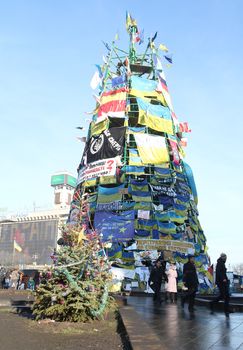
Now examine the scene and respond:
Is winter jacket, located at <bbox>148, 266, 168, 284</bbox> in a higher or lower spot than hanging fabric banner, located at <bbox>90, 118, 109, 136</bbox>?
lower

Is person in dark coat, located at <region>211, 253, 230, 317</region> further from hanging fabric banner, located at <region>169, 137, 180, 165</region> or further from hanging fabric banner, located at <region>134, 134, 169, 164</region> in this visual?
hanging fabric banner, located at <region>169, 137, 180, 165</region>

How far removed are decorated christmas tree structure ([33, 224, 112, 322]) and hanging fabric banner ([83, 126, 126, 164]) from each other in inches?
932

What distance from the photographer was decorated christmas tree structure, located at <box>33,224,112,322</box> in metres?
8.28

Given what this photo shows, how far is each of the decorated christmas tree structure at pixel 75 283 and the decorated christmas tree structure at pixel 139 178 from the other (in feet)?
57.7

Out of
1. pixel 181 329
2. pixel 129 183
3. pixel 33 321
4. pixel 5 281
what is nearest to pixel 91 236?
pixel 33 321

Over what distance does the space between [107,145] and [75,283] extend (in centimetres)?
2566

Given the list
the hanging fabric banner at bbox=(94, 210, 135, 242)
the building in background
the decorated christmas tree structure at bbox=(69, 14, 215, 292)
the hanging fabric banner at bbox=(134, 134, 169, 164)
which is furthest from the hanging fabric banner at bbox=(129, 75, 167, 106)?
the building in background

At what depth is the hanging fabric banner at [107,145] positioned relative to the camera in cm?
3297

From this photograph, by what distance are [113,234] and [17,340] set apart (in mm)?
23344

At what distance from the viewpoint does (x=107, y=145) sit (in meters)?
33.5

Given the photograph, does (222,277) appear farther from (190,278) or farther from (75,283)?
(75,283)

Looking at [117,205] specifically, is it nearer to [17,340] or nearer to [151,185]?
[151,185]

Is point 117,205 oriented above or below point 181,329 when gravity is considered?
above

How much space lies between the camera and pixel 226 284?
394 inches
